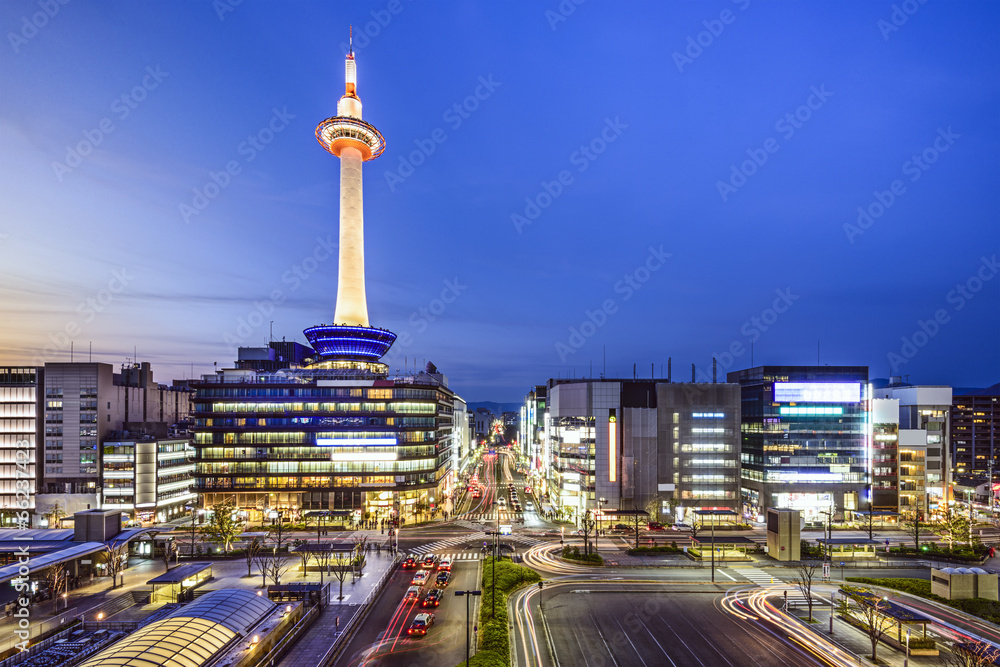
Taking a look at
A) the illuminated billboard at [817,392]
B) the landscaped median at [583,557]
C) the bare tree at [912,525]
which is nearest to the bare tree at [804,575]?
the landscaped median at [583,557]

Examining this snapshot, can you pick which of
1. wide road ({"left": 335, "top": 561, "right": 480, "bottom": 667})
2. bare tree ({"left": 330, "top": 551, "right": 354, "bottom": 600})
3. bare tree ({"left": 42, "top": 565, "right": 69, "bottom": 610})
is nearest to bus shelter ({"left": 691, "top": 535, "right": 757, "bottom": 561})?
wide road ({"left": 335, "top": 561, "right": 480, "bottom": 667})

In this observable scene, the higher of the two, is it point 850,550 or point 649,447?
point 649,447

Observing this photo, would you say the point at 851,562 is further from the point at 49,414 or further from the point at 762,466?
the point at 49,414

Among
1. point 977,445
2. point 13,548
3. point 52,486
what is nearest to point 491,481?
point 52,486

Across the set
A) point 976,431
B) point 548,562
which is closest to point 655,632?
point 548,562

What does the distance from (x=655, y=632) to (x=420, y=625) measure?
18.6 m

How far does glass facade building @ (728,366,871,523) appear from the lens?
Result: 93.3 metres

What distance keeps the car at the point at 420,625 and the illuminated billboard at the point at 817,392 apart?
75056mm

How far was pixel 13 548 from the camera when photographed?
196 ft

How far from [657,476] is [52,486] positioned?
10495 cm

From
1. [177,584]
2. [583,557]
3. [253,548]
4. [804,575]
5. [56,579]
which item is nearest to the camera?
[56,579]

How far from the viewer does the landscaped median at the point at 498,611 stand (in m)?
35.9

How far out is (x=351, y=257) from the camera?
128 meters

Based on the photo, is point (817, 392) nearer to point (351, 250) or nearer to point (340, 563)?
point (340, 563)
